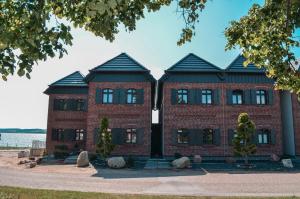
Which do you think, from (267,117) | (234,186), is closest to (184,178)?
(234,186)

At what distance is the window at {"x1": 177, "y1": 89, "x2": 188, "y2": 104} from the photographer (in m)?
29.0

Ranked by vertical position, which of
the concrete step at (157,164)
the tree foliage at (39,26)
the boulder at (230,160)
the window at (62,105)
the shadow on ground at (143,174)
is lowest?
the shadow on ground at (143,174)

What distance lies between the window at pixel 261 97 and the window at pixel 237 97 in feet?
4.86

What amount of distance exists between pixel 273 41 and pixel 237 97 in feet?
71.3

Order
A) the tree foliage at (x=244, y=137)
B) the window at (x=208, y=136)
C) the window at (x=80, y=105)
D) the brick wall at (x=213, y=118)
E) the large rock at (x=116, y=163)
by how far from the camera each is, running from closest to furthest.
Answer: the large rock at (x=116, y=163) → the tree foliage at (x=244, y=137) → the brick wall at (x=213, y=118) → the window at (x=208, y=136) → the window at (x=80, y=105)

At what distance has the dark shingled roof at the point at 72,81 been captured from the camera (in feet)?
113

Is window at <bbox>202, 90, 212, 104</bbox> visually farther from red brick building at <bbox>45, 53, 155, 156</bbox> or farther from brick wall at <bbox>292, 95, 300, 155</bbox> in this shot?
brick wall at <bbox>292, 95, 300, 155</bbox>

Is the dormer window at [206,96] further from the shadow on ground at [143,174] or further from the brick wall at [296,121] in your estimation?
the shadow on ground at [143,174]

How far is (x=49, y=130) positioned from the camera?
34.2m

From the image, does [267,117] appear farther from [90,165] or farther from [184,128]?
[90,165]

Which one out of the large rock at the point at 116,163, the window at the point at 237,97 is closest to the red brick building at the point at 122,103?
the large rock at the point at 116,163

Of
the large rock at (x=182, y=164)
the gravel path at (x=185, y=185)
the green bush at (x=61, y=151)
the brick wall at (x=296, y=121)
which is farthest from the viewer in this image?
the green bush at (x=61, y=151)

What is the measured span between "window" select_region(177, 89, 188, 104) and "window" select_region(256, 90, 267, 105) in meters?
6.71

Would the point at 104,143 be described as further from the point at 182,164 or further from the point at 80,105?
the point at 80,105
